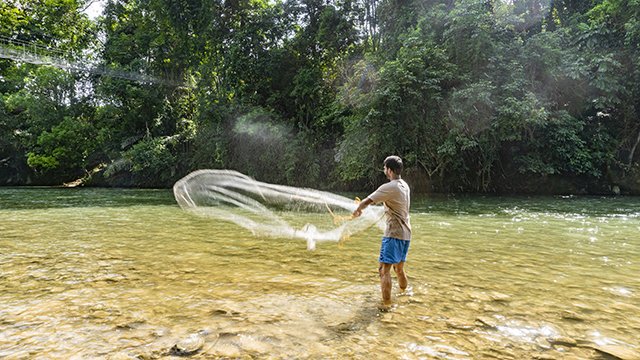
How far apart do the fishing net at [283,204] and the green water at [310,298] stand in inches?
19.0

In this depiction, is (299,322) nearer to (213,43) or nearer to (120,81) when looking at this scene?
(213,43)

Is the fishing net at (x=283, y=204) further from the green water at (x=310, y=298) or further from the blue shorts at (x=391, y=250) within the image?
the blue shorts at (x=391, y=250)

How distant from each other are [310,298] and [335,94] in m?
26.6

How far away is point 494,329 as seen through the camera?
14.3 ft

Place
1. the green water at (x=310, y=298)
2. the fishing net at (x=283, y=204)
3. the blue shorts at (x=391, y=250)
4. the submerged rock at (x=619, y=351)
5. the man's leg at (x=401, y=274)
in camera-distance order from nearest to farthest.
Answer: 1. the submerged rock at (x=619, y=351)
2. the green water at (x=310, y=298)
3. the blue shorts at (x=391, y=250)
4. the man's leg at (x=401, y=274)
5. the fishing net at (x=283, y=204)

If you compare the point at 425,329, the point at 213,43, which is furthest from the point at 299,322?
the point at 213,43

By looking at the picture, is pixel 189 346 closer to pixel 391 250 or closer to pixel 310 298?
pixel 310 298

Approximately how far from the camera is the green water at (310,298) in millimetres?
3916

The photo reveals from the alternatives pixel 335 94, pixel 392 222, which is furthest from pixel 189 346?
pixel 335 94

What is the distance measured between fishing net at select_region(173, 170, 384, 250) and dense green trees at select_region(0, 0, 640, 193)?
14.2 metres

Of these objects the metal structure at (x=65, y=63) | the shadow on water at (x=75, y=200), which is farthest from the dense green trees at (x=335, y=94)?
the shadow on water at (x=75, y=200)

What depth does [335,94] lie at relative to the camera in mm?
30484

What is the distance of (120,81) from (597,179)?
40491 mm

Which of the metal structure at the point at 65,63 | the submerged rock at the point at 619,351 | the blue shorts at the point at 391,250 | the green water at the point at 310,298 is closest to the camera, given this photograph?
the submerged rock at the point at 619,351
